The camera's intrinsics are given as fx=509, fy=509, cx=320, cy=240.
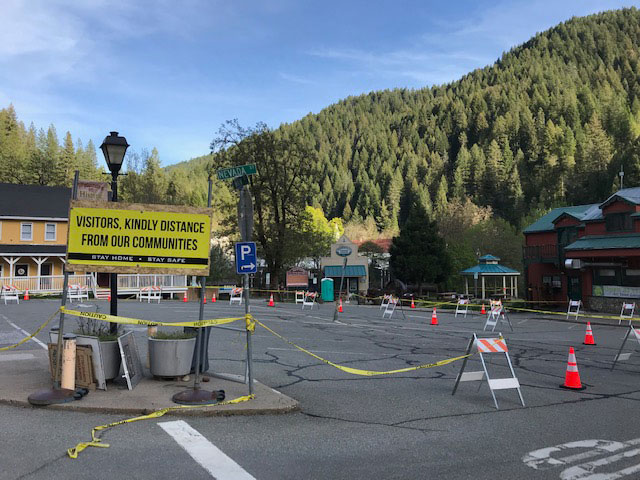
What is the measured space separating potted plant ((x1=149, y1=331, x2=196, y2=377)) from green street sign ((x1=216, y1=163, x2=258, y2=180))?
8.57 ft

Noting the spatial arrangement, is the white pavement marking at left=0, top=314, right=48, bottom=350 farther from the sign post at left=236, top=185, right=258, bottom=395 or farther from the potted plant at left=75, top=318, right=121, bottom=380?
the sign post at left=236, top=185, right=258, bottom=395

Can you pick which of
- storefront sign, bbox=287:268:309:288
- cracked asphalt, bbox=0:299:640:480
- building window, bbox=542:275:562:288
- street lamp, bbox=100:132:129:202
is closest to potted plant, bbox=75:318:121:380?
cracked asphalt, bbox=0:299:640:480

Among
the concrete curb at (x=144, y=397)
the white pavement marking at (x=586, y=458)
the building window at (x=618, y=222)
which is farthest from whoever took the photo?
the building window at (x=618, y=222)

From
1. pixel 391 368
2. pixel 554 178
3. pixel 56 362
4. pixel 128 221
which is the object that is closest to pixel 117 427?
pixel 56 362

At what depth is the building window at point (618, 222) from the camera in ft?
95.0

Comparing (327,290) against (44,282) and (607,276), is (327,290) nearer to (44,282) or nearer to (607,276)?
(607,276)

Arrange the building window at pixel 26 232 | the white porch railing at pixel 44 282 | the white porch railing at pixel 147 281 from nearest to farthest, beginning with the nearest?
the white porch railing at pixel 44 282 < the white porch railing at pixel 147 281 < the building window at pixel 26 232

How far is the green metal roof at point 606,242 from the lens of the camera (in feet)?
91.1

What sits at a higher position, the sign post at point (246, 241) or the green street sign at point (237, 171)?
the green street sign at point (237, 171)

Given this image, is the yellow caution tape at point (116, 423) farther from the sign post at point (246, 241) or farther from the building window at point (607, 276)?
the building window at point (607, 276)

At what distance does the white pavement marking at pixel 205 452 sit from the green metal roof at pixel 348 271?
152 ft

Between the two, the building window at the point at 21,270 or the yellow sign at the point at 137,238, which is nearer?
the yellow sign at the point at 137,238

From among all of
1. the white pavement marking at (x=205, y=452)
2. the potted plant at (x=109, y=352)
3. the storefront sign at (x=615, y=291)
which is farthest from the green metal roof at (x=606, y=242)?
the white pavement marking at (x=205, y=452)

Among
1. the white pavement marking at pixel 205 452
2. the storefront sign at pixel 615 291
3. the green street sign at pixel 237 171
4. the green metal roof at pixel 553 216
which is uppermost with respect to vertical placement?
the green metal roof at pixel 553 216
